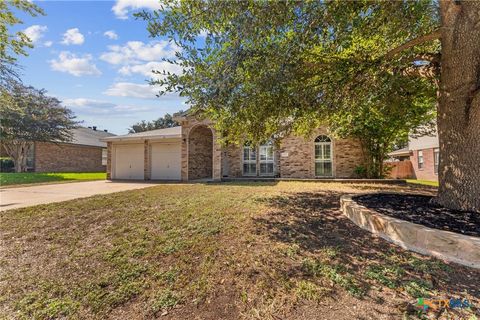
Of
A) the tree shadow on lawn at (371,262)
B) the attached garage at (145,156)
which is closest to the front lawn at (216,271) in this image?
the tree shadow on lawn at (371,262)

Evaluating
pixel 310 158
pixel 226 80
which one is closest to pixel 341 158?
pixel 310 158

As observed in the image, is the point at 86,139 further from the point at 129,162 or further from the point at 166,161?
the point at 166,161

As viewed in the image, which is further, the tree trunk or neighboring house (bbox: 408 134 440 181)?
neighboring house (bbox: 408 134 440 181)

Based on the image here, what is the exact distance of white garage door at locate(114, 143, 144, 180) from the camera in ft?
54.1

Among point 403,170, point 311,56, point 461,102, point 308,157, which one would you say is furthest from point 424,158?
point 311,56

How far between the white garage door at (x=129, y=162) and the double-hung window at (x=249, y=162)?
6.91m

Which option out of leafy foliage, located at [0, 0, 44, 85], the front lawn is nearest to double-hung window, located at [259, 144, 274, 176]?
the front lawn

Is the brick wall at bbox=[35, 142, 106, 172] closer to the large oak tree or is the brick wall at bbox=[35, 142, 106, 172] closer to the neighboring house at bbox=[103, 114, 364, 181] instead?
the neighboring house at bbox=[103, 114, 364, 181]

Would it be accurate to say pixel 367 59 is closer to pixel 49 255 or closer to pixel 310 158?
pixel 49 255

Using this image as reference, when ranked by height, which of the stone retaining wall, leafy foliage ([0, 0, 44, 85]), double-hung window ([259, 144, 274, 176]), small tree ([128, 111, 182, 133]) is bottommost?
the stone retaining wall

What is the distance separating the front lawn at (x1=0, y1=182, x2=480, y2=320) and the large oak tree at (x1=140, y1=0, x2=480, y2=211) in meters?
2.39

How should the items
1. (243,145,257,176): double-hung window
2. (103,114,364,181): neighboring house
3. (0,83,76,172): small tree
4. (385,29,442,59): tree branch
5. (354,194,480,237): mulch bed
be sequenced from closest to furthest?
(354,194,480,237): mulch bed < (385,29,442,59): tree branch < (103,114,364,181): neighboring house < (243,145,257,176): double-hung window < (0,83,76,172): small tree

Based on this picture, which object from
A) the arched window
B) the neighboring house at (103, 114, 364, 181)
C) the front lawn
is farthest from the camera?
the arched window

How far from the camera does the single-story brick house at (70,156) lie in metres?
22.4
